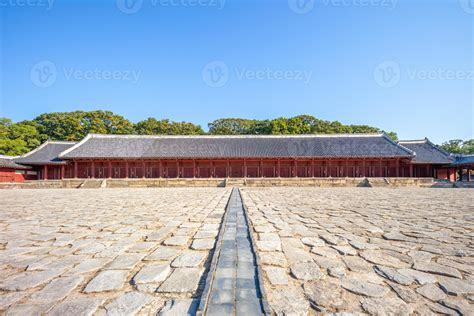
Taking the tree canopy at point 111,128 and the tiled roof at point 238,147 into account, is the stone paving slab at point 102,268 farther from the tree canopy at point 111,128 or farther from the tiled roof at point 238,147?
the tree canopy at point 111,128

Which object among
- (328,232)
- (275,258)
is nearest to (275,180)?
(328,232)

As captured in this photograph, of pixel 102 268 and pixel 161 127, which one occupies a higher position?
pixel 161 127

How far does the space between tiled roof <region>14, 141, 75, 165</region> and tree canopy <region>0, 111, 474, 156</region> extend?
10869mm

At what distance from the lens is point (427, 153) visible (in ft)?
89.9

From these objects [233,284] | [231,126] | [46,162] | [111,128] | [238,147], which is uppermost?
[231,126]

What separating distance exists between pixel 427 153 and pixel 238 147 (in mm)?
22871

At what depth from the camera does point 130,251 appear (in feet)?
9.93

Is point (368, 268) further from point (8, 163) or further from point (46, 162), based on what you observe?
point (8, 163)

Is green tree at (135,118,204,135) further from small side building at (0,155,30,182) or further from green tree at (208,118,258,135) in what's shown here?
small side building at (0,155,30,182)

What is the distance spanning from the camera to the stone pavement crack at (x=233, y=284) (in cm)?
164

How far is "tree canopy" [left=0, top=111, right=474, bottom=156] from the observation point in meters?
39.4

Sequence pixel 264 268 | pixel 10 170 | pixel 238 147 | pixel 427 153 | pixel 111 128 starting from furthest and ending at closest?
pixel 111 128 < pixel 10 170 < pixel 238 147 < pixel 427 153 < pixel 264 268

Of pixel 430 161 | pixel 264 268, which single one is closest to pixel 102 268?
pixel 264 268

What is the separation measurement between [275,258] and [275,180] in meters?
19.7
